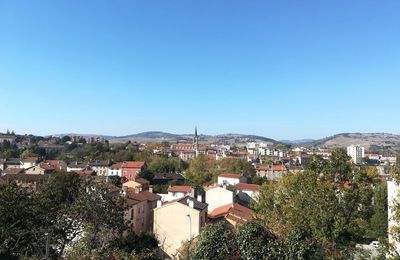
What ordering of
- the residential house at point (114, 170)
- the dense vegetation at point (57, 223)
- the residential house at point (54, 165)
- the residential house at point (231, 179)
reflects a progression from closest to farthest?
the dense vegetation at point (57, 223), the residential house at point (231, 179), the residential house at point (54, 165), the residential house at point (114, 170)

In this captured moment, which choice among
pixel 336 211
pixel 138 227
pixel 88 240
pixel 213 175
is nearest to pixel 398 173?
pixel 336 211

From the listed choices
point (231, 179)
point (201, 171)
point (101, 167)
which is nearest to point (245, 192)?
point (231, 179)

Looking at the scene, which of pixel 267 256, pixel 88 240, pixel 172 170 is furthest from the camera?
A: pixel 172 170

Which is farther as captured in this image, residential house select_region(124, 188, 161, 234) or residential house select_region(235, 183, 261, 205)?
residential house select_region(235, 183, 261, 205)

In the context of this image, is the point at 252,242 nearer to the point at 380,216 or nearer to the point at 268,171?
the point at 380,216

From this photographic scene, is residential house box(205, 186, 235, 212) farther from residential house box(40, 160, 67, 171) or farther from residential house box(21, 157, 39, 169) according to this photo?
residential house box(21, 157, 39, 169)

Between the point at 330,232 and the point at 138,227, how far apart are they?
20213 mm

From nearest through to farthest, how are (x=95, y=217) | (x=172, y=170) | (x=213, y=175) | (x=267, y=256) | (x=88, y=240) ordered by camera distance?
(x=267, y=256)
(x=88, y=240)
(x=95, y=217)
(x=213, y=175)
(x=172, y=170)

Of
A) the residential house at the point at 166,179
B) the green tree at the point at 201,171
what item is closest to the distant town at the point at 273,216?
the green tree at the point at 201,171

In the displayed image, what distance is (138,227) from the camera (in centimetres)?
3312

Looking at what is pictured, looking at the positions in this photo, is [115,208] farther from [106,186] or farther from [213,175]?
[213,175]

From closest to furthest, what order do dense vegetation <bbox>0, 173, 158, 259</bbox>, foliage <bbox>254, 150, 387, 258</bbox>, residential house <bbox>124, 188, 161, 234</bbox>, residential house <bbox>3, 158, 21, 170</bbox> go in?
dense vegetation <bbox>0, 173, 158, 259</bbox>, foliage <bbox>254, 150, 387, 258</bbox>, residential house <bbox>124, 188, 161, 234</bbox>, residential house <bbox>3, 158, 21, 170</bbox>

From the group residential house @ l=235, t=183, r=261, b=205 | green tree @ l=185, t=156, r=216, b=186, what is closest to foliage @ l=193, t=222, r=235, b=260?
residential house @ l=235, t=183, r=261, b=205

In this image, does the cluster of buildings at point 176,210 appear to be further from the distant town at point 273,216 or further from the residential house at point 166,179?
the residential house at point 166,179
